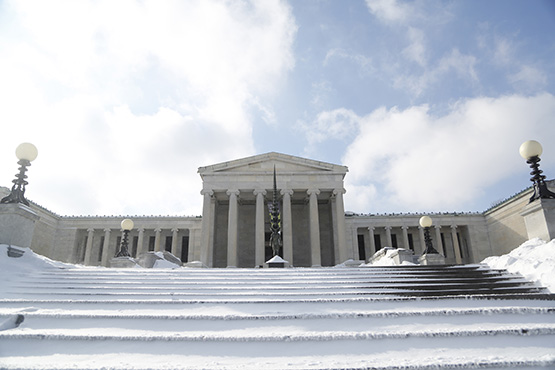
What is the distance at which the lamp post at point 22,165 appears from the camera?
11.5m

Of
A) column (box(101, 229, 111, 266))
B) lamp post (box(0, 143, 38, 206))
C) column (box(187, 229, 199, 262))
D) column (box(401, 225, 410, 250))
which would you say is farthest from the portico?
lamp post (box(0, 143, 38, 206))

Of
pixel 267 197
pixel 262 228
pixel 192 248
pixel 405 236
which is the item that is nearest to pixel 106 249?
pixel 192 248

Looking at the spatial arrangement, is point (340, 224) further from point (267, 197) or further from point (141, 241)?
point (141, 241)

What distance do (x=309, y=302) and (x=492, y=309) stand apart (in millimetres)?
3172

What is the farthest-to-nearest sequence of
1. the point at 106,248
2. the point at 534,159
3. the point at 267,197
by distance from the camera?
the point at 106,248
the point at 267,197
the point at 534,159

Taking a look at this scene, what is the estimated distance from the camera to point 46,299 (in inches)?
287

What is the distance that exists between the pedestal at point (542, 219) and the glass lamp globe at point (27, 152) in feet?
51.6

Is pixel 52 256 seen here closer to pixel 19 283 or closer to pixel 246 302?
pixel 19 283

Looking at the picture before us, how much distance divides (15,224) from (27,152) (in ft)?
8.04

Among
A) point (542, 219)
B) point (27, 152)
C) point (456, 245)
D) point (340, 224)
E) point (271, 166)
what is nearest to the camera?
point (542, 219)

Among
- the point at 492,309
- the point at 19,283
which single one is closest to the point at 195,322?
the point at 492,309

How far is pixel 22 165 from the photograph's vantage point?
11828mm

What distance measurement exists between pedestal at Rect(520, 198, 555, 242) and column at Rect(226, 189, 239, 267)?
22.8 meters

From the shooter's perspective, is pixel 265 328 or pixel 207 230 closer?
pixel 265 328
